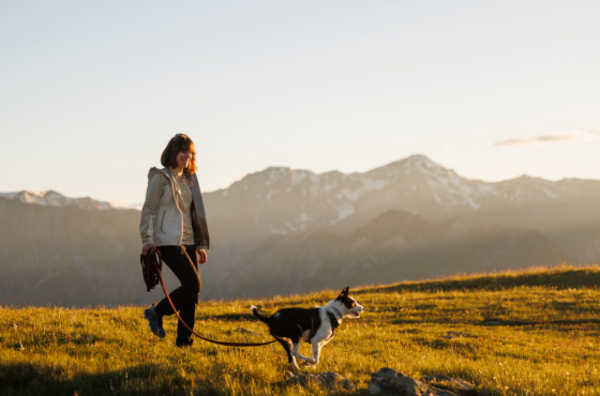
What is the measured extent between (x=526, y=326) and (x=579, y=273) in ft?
48.1

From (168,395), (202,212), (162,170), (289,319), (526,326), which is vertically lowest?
(526,326)

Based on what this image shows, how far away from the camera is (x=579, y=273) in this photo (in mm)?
28016

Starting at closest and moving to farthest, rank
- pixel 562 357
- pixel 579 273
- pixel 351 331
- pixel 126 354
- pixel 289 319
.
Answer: pixel 289 319 → pixel 126 354 → pixel 562 357 → pixel 351 331 → pixel 579 273

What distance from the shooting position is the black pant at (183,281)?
25.1ft

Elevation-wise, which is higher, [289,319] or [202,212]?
[202,212]

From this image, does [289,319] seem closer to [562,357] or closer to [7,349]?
[7,349]

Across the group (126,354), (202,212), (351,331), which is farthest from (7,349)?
(351,331)

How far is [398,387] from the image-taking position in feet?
19.9

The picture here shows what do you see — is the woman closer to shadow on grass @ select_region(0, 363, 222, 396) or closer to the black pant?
the black pant

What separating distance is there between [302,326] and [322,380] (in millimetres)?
1116

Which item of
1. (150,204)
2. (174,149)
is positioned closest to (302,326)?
(150,204)

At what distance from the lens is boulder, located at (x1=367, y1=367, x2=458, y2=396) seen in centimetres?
601

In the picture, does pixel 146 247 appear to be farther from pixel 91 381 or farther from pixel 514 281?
pixel 514 281

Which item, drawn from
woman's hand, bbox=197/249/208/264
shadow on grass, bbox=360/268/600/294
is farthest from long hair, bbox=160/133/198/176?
shadow on grass, bbox=360/268/600/294
